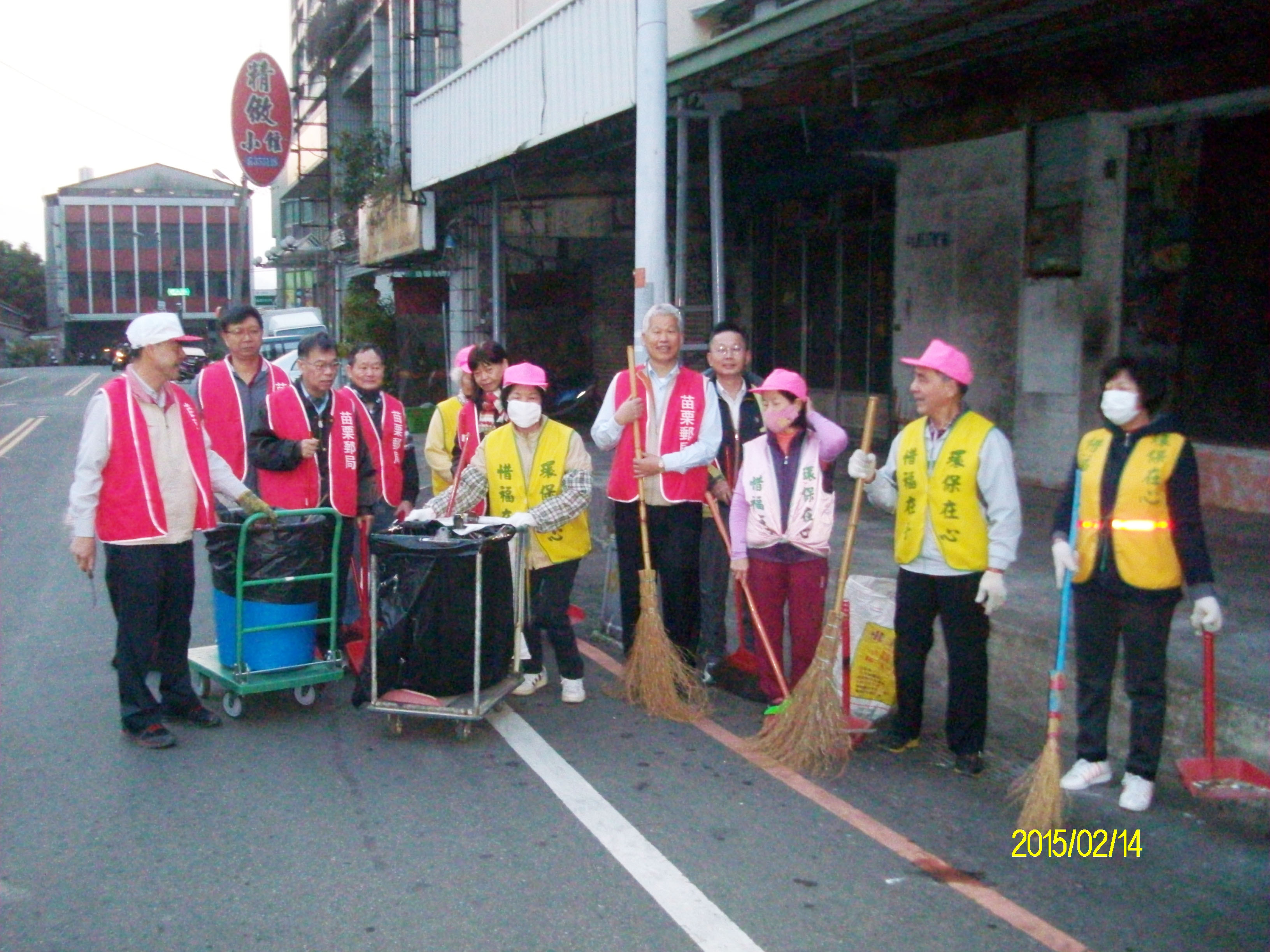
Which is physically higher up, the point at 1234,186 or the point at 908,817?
the point at 1234,186

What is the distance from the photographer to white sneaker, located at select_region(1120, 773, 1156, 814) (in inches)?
183

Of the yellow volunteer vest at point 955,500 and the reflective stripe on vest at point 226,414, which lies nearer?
the yellow volunteer vest at point 955,500

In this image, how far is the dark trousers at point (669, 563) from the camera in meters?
6.18

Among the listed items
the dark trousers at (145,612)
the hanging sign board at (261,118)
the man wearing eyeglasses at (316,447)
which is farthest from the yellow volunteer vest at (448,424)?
the hanging sign board at (261,118)

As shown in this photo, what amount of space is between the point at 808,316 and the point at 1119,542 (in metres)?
11.5

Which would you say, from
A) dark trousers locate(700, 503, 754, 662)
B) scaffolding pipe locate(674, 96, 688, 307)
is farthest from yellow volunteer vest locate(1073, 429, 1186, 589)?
scaffolding pipe locate(674, 96, 688, 307)

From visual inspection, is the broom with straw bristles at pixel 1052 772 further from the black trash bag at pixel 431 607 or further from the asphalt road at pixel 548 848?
the black trash bag at pixel 431 607

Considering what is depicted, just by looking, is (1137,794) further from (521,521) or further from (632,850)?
(521,521)

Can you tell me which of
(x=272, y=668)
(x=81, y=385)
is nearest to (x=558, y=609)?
(x=272, y=668)

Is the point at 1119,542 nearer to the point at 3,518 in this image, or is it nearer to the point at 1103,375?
the point at 1103,375

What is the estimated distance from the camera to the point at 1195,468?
4613 mm

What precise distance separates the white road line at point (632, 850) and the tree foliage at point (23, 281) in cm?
10004

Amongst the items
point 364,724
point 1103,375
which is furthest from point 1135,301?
point 364,724

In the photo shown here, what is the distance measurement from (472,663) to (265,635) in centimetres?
109
